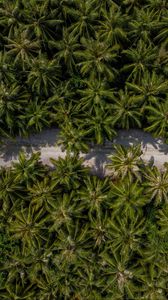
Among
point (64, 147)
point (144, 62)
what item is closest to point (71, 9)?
point (144, 62)

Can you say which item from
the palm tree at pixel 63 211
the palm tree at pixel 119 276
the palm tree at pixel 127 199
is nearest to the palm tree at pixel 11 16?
the palm tree at pixel 63 211

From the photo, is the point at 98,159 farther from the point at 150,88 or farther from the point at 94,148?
the point at 150,88

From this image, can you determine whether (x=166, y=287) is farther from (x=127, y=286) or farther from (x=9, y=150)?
(x=9, y=150)

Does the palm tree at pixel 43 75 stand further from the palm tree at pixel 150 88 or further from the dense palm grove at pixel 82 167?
the palm tree at pixel 150 88

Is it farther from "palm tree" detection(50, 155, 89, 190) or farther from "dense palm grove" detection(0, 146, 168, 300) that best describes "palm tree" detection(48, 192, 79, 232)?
"palm tree" detection(50, 155, 89, 190)

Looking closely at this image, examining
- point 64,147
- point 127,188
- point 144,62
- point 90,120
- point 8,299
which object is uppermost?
point 144,62

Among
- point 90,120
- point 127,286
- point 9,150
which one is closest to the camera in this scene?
point 127,286
